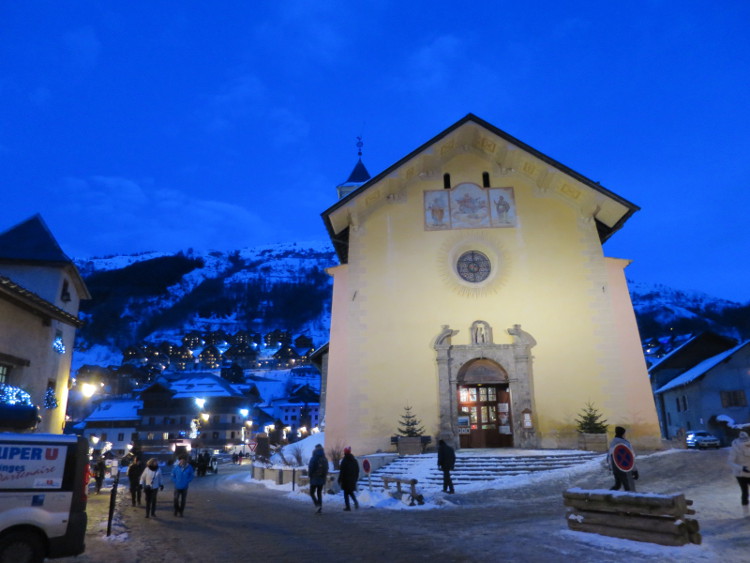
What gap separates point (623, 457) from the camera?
9289 millimetres

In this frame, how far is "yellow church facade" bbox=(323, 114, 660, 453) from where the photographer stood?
71.4ft

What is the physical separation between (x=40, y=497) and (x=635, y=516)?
25.6 feet

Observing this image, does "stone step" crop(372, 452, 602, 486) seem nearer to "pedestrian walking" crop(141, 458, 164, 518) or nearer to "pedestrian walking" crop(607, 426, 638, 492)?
"pedestrian walking" crop(141, 458, 164, 518)

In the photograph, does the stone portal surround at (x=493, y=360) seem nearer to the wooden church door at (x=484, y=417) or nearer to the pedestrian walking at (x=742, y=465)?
the wooden church door at (x=484, y=417)

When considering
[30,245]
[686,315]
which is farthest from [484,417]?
[686,315]

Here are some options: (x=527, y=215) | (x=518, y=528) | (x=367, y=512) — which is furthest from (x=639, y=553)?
(x=527, y=215)

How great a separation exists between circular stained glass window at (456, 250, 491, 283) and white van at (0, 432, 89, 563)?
1822 cm

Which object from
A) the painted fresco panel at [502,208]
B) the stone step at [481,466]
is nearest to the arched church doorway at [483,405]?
the stone step at [481,466]

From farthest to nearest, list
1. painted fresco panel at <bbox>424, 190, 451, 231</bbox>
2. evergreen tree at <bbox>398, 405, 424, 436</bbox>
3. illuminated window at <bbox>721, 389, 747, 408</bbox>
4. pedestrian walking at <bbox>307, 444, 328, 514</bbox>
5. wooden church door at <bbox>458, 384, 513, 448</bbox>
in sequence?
illuminated window at <bbox>721, 389, 747, 408</bbox> < painted fresco panel at <bbox>424, 190, 451, 231</bbox> < wooden church door at <bbox>458, 384, 513, 448</bbox> < evergreen tree at <bbox>398, 405, 424, 436</bbox> < pedestrian walking at <bbox>307, 444, 328, 514</bbox>

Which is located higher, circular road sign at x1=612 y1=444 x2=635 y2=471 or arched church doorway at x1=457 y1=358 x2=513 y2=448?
arched church doorway at x1=457 y1=358 x2=513 y2=448

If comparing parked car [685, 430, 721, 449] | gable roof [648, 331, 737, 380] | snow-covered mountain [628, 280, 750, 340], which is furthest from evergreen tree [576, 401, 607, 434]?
snow-covered mountain [628, 280, 750, 340]

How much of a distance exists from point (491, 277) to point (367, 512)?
1342 cm

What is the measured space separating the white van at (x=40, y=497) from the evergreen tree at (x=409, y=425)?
14.9m

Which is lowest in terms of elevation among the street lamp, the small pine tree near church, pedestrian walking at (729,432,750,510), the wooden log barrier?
the wooden log barrier
